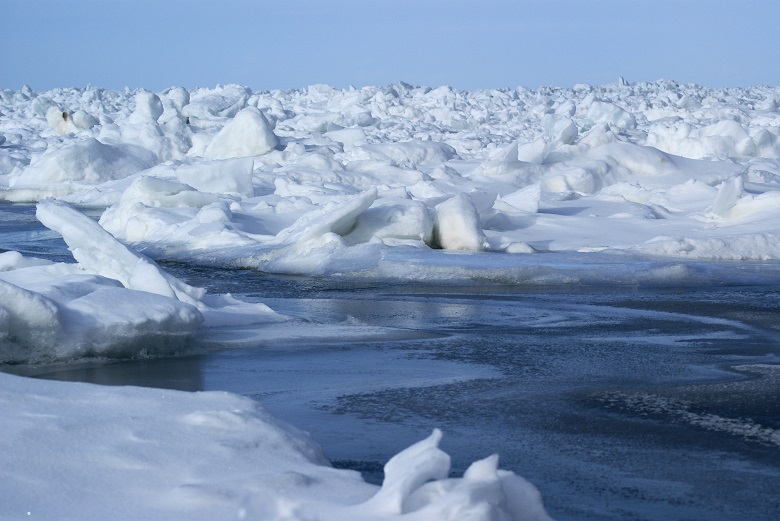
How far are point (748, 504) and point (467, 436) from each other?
99 centimetres

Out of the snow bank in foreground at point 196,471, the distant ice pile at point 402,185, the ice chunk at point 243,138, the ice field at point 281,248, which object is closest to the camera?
the snow bank in foreground at point 196,471

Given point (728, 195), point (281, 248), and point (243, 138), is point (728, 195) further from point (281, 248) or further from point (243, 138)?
point (243, 138)

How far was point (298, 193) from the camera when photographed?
14391 mm

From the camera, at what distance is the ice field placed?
2.56m

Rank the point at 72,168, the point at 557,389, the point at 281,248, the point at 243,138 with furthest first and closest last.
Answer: the point at 243,138
the point at 72,168
the point at 281,248
the point at 557,389

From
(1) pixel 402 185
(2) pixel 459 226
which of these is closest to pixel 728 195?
(2) pixel 459 226

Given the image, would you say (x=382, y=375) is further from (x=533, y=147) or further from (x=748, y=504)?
(x=533, y=147)

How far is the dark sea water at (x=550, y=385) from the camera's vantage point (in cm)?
320

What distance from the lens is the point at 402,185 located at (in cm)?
1528

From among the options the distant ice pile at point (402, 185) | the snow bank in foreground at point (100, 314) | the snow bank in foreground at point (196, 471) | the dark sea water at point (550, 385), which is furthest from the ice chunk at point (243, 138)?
the snow bank in foreground at point (196, 471)

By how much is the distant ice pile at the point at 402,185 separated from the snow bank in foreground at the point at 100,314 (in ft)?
9.43

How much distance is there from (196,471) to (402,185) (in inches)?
499

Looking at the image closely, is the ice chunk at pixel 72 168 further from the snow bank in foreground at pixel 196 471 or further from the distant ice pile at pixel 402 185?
the snow bank in foreground at pixel 196 471

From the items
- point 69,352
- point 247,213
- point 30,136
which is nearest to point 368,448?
point 69,352
